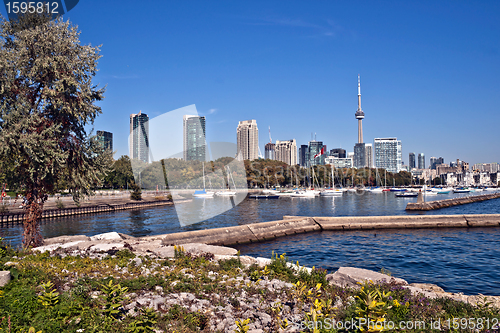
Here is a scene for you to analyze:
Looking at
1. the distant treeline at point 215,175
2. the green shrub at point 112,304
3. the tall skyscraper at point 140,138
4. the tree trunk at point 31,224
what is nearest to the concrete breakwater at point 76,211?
the tall skyscraper at point 140,138

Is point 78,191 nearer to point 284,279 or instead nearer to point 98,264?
point 98,264

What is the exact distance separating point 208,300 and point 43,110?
48.5ft

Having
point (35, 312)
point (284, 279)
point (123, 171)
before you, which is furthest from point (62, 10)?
point (123, 171)

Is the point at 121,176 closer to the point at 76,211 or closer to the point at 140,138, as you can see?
the point at 76,211

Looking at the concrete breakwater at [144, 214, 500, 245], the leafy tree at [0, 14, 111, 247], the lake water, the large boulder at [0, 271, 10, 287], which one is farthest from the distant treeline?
the large boulder at [0, 271, 10, 287]

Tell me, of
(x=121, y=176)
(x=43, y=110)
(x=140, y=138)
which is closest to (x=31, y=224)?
(x=43, y=110)

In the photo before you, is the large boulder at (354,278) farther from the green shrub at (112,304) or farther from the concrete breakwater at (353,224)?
the concrete breakwater at (353,224)

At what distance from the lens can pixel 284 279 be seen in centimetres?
1082

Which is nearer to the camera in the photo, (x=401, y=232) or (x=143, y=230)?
(x=401, y=232)

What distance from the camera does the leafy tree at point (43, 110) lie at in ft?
50.4

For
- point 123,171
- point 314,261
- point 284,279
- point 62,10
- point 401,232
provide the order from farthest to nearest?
point 123,171, point 401,232, point 314,261, point 62,10, point 284,279

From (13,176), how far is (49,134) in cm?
320

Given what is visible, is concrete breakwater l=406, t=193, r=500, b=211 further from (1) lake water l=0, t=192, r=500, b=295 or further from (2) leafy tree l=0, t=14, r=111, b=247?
(2) leafy tree l=0, t=14, r=111, b=247

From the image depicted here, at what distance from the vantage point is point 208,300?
8773 mm
